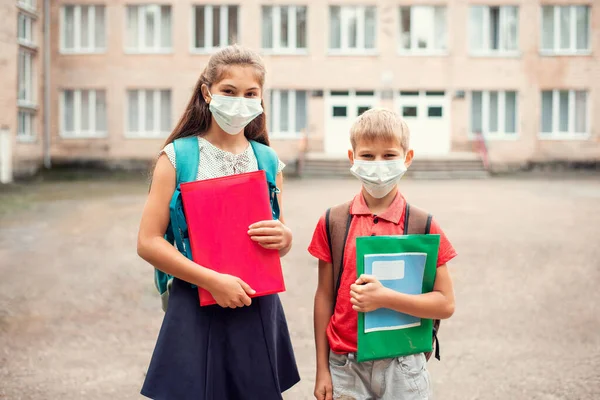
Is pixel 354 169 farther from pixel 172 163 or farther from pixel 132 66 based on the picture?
pixel 132 66

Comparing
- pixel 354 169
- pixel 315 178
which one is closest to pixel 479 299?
pixel 354 169

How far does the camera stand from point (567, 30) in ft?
102

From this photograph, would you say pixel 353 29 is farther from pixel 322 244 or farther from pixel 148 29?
pixel 322 244

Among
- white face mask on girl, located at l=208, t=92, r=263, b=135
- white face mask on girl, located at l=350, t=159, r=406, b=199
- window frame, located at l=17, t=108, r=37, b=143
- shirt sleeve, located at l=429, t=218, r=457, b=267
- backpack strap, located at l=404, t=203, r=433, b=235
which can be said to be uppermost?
window frame, located at l=17, t=108, r=37, b=143

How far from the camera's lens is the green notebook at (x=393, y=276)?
2.64 m

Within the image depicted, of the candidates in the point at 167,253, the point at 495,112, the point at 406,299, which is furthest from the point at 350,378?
the point at 495,112

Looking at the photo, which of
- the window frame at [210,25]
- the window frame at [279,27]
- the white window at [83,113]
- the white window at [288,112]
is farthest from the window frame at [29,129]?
the window frame at [279,27]

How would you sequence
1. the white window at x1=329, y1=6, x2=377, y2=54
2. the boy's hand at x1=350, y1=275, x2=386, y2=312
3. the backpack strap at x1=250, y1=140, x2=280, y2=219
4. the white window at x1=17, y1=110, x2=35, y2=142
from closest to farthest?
the boy's hand at x1=350, y1=275, x2=386, y2=312 → the backpack strap at x1=250, y1=140, x2=280, y2=219 → the white window at x1=17, y1=110, x2=35, y2=142 → the white window at x1=329, y1=6, x2=377, y2=54

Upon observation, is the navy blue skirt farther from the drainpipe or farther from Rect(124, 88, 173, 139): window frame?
the drainpipe

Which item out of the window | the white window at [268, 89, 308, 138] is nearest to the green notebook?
the white window at [268, 89, 308, 138]

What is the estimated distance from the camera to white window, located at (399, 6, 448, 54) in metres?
31.4

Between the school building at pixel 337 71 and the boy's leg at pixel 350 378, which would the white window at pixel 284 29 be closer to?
the school building at pixel 337 71

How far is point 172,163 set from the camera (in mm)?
2832

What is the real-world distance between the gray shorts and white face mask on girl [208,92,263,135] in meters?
0.97
